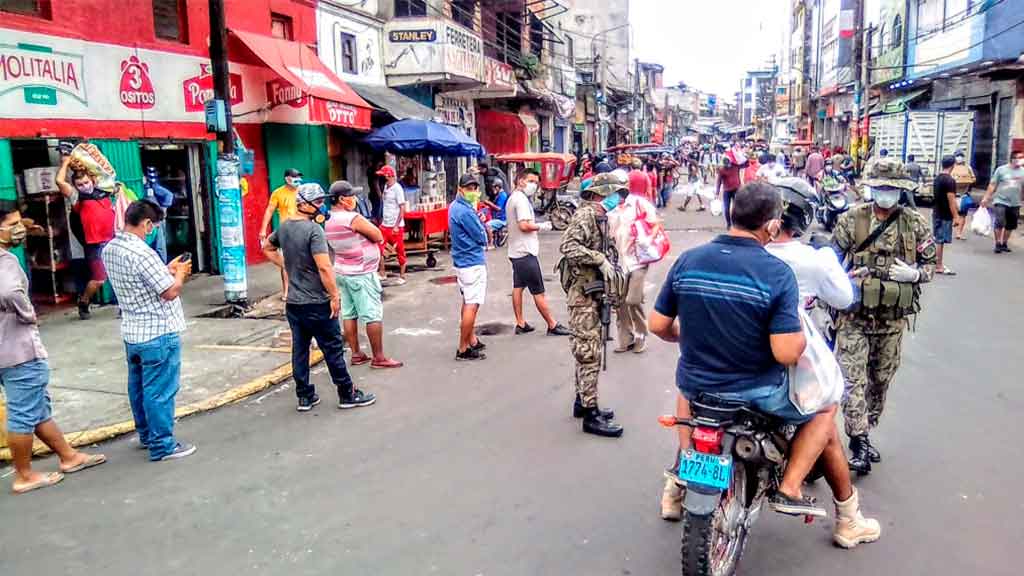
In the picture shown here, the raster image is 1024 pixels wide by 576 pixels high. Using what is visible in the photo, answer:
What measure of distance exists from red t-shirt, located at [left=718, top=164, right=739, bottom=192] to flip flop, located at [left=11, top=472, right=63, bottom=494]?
14124 millimetres

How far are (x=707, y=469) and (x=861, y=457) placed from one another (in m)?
1.88

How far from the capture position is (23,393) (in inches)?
185

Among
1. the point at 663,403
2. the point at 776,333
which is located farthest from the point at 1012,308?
the point at 776,333

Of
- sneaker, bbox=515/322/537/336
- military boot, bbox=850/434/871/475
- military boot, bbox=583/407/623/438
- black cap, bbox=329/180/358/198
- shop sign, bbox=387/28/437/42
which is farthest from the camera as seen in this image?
shop sign, bbox=387/28/437/42

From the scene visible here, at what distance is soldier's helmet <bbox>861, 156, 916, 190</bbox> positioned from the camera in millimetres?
4566

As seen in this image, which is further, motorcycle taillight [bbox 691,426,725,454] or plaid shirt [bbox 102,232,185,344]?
plaid shirt [bbox 102,232,185,344]

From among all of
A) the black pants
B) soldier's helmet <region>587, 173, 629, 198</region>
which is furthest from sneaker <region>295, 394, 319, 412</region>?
soldier's helmet <region>587, 173, 629, 198</region>

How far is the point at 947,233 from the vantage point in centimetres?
1219

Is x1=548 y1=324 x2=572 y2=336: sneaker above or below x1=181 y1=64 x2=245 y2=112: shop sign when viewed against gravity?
below

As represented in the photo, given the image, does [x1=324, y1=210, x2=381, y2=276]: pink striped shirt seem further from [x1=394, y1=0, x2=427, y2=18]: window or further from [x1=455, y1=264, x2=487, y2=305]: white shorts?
[x1=394, y1=0, x2=427, y2=18]: window

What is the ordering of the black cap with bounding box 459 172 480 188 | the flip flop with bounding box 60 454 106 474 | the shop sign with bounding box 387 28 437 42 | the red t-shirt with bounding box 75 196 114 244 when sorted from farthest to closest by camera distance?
1. the shop sign with bounding box 387 28 437 42
2. the red t-shirt with bounding box 75 196 114 244
3. the black cap with bounding box 459 172 480 188
4. the flip flop with bounding box 60 454 106 474

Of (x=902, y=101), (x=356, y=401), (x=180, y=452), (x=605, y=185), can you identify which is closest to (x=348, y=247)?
(x=356, y=401)

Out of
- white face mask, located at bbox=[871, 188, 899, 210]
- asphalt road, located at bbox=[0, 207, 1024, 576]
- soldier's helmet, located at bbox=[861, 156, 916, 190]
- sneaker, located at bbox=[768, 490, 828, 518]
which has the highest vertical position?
soldier's helmet, located at bbox=[861, 156, 916, 190]

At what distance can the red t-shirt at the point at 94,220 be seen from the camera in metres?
9.23
